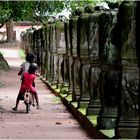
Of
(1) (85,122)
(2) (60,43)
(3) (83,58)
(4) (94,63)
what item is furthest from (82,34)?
(2) (60,43)

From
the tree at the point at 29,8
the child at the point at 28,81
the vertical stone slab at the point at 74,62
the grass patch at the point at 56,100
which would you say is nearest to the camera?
the vertical stone slab at the point at 74,62

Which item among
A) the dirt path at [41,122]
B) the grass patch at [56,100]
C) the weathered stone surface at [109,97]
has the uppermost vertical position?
the weathered stone surface at [109,97]

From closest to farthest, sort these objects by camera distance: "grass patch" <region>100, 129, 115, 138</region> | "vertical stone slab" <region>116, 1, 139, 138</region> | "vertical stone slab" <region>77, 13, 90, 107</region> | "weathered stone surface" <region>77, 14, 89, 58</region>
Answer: "vertical stone slab" <region>116, 1, 139, 138</region> < "grass patch" <region>100, 129, 115, 138</region> < "weathered stone surface" <region>77, 14, 89, 58</region> < "vertical stone slab" <region>77, 13, 90, 107</region>

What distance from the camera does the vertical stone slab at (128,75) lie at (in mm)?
8219

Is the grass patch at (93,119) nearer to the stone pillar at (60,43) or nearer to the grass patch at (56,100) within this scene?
the grass patch at (56,100)

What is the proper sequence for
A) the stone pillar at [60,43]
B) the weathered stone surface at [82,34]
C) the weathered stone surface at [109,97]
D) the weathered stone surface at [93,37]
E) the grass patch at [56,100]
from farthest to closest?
1. the stone pillar at [60,43]
2. the grass patch at [56,100]
3. the weathered stone surface at [82,34]
4. the weathered stone surface at [93,37]
5. the weathered stone surface at [109,97]

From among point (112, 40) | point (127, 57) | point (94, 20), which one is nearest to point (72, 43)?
point (94, 20)

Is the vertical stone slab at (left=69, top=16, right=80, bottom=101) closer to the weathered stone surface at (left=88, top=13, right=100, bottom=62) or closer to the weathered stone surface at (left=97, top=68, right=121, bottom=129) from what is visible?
the weathered stone surface at (left=88, top=13, right=100, bottom=62)

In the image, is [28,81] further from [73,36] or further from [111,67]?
[111,67]

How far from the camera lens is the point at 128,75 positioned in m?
8.30

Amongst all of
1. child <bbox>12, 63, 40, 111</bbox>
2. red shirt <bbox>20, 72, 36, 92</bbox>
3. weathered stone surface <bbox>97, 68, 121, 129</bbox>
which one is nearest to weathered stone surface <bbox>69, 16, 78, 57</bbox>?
child <bbox>12, 63, 40, 111</bbox>

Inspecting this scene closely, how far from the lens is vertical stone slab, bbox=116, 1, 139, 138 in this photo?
27.0 ft

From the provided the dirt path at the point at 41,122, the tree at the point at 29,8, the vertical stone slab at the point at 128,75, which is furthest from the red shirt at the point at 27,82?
the tree at the point at 29,8

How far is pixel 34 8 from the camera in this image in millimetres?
28281
